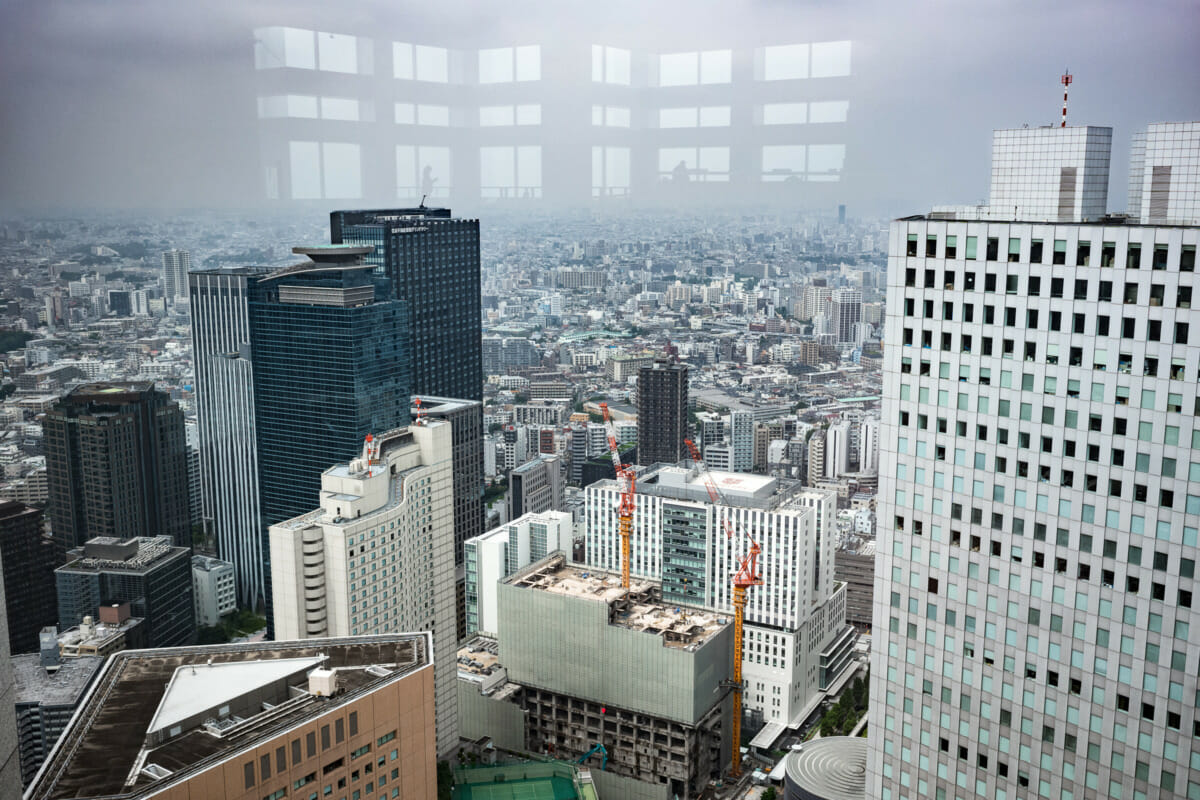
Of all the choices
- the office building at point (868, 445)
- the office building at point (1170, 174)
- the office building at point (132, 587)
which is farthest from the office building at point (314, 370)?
the office building at point (1170, 174)

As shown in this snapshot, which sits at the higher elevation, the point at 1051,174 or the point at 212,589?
the point at 1051,174

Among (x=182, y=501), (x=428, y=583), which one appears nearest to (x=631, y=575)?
(x=428, y=583)

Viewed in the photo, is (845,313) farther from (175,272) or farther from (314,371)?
(175,272)

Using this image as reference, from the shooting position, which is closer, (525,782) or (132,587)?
(525,782)

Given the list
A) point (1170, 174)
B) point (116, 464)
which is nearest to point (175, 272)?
point (116, 464)

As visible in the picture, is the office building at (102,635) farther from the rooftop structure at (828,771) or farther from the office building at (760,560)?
the rooftop structure at (828,771)

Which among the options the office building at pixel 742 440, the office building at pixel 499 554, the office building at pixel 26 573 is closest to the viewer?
the office building at pixel 26 573

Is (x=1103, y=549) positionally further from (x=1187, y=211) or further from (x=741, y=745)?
(x=741, y=745)
